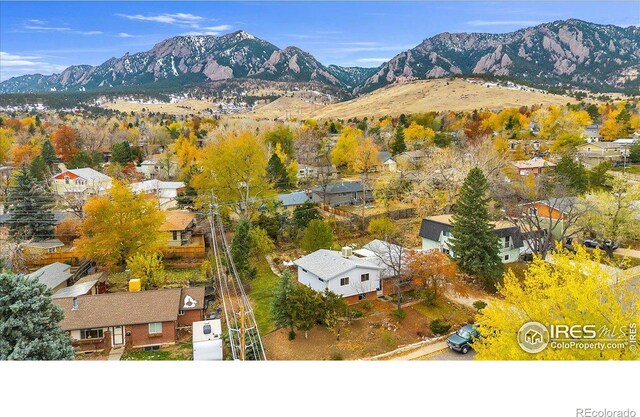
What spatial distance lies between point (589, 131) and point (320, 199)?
24.0 meters

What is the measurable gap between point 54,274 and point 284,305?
6459mm

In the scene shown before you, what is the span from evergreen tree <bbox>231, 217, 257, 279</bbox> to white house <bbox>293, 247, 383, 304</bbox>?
141cm

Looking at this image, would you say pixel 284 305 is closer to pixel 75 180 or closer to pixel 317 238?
pixel 317 238

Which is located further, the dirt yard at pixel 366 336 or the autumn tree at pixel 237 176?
the autumn tree at pixel 237 176

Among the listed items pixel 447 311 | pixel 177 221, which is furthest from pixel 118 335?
pixel 177 221

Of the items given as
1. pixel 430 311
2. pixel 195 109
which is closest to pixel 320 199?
pixel 430 311

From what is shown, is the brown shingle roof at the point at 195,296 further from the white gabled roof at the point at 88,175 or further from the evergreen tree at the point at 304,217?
the white gabled roof at the point at 88,175

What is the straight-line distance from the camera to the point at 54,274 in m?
11.3

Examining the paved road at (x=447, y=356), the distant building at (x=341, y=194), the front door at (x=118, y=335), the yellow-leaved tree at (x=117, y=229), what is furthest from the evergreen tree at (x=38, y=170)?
the paved road at (x=447, y=356)

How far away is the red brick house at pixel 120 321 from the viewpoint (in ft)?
28.2

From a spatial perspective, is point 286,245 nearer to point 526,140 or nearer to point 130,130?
point 526,140

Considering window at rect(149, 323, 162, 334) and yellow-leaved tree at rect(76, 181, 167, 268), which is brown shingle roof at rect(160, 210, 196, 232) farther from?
window at rect(149, 323, 162, 334)

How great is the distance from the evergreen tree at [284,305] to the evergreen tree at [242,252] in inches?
110

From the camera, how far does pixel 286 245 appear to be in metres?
14.5
